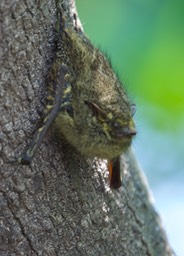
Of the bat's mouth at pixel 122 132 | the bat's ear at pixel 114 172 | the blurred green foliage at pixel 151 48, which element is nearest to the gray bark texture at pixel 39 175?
the bat's ear at pixel 114 172

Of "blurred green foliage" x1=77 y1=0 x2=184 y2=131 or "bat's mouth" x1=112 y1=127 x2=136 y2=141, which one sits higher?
"blurred green foliage" x1=77 y1=0 x2=184 y2=131

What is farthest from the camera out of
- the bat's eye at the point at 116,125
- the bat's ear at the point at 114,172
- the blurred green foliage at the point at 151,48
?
the blurred green foliage at the point at 151,48

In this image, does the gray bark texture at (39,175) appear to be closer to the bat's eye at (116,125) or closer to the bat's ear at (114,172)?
the bat's ear at (114,172)

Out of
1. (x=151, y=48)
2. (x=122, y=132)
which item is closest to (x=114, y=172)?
(x=122, y=132)

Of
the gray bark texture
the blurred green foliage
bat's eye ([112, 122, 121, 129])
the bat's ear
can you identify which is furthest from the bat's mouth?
the blurred green foliage

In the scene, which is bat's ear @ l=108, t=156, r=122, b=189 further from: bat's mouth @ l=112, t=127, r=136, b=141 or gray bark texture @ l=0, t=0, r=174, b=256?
bat's mouth @ l=112, t=127, r=136, b=141

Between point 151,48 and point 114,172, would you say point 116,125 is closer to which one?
point 114,172
